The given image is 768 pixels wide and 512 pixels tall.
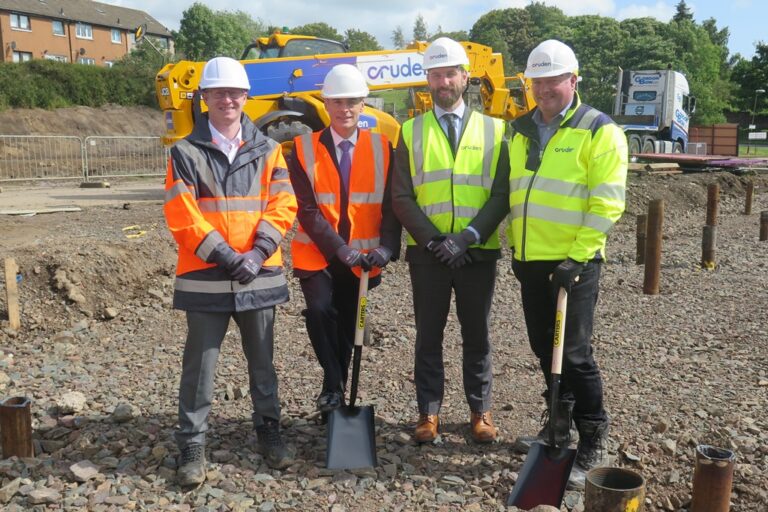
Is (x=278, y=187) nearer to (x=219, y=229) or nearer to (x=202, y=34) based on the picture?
(x=219, y=229)

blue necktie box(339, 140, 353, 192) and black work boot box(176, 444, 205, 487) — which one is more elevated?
blue necktie box(339, 140, 353, 192)

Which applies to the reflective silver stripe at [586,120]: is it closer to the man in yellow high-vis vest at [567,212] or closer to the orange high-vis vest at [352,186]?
the man in yellow high-vis vest at [567,212]

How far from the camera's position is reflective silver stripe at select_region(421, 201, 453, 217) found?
3920mm

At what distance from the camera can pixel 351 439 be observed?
3965 mm

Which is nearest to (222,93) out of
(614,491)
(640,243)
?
(614,491)

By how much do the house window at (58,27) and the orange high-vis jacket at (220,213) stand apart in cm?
5184

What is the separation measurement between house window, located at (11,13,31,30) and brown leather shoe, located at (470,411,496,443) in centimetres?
5044

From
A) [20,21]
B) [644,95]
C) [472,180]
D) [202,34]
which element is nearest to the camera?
[472,180]

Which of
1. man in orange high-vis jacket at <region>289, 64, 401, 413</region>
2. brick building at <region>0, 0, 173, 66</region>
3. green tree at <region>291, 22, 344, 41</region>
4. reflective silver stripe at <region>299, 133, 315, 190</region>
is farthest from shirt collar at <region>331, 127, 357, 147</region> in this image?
green tree at <region>291, 22, 344, 41</region>

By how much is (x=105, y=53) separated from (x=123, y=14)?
16.5 feet

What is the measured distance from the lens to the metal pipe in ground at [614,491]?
3174mm

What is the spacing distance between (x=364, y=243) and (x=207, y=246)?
3.25 feet

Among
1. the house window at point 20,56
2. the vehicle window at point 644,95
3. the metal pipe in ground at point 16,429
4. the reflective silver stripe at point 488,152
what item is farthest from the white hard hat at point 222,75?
the house window at point 20,56

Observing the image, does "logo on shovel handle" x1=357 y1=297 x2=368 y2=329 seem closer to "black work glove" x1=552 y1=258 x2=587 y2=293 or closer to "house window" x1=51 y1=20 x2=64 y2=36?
"black work glove" x1=552 y1=258 x2=587 y2=293
